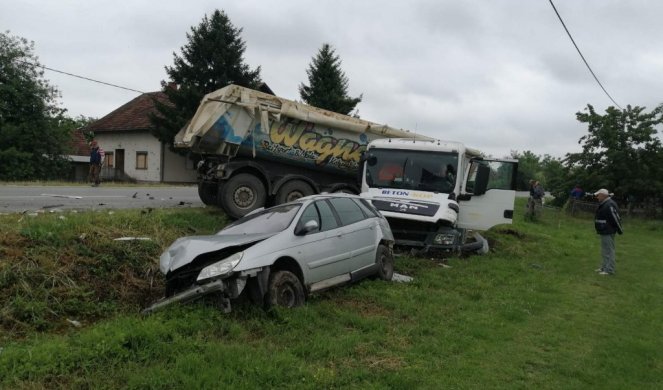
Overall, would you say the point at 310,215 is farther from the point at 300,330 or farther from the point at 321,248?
the point at 300,330

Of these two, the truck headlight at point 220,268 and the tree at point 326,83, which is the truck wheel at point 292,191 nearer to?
the truck headlight at point 220,268

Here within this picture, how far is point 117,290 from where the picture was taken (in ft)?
24.0

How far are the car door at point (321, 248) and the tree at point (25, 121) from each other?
27.9 meters

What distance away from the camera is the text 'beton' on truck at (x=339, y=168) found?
11.6m

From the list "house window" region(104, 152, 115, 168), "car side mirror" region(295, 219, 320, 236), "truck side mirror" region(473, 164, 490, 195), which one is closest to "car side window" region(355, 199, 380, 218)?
"car side mirror" region(295, 219, 320, 236)

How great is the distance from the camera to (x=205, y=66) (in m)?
33.1

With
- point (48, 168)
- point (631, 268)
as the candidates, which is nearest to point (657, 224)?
point (631, 268)

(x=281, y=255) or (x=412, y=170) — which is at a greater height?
(x=412, y=170)

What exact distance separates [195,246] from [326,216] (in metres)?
2.09

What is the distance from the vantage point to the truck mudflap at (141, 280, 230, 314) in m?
6.04

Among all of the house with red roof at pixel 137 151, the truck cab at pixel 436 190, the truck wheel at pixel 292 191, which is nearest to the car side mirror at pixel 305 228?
the truck cab at pixel 436 190

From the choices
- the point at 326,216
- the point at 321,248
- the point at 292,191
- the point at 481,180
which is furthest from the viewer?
the point at 481,180

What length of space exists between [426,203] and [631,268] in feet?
18.4

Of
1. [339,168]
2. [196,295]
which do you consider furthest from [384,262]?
[339,168]
